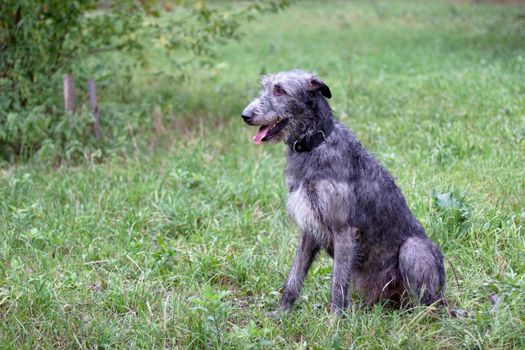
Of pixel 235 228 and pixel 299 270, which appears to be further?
pixel 235 228

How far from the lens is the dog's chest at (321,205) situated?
4.27 metres

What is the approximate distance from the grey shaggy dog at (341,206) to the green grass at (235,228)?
0.68ft

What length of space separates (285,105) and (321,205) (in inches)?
27.9

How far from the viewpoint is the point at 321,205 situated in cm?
427

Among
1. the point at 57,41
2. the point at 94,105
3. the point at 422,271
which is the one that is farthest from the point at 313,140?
the point at 57,41

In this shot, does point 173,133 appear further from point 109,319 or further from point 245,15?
point 109,319

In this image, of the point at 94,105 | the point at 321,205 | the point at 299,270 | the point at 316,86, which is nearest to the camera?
the point at 321,205

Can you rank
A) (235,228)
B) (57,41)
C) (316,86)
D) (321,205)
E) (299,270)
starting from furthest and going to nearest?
(57,41), (235,228), (299,270), (316,86), (321,205)

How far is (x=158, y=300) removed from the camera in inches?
182

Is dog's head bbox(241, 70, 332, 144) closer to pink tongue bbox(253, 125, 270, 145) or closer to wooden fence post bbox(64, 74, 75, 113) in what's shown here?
pink tongue bbox(253, 125, 270, 145)

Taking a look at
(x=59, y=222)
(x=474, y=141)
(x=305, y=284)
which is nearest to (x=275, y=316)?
(x=305, y=284)

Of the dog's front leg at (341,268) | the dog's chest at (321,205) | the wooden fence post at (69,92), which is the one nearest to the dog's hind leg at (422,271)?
the dog's front leg at (341,268)

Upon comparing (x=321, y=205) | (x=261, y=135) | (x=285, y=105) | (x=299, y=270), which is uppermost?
(x=285, y=105)

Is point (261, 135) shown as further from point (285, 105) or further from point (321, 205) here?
point (321, 205)
